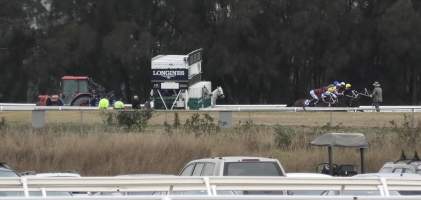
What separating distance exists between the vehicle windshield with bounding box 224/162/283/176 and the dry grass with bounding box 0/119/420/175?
10.7 m

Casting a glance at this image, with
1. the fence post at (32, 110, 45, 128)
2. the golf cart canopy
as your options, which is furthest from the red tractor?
the golf cart canopy

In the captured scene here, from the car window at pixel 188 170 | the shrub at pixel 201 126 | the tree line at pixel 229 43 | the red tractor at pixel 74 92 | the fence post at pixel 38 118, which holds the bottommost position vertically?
the car window at pixel 188 170

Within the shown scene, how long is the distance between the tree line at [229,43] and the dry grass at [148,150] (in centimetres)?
3746

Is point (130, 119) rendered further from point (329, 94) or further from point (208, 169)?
point (329, 94)

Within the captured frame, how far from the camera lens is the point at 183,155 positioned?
91.4ft

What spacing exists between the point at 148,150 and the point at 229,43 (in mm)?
42437

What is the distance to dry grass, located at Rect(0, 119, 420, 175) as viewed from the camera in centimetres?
2756

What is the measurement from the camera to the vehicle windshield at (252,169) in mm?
16125

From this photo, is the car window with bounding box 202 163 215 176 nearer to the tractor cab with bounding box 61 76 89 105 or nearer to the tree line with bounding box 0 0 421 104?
the tractor cab with bounding box 61 76 89 105

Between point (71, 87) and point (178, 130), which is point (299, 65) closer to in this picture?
point (71, 87)

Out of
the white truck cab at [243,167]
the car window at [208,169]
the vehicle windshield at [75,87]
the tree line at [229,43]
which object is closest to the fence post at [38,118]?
the car window at [208,169]

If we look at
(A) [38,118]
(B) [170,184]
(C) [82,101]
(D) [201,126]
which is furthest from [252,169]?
(C) [82,101]

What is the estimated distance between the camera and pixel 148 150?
27781mm

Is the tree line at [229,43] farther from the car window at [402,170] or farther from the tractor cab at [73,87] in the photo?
the car window at [402,170]
